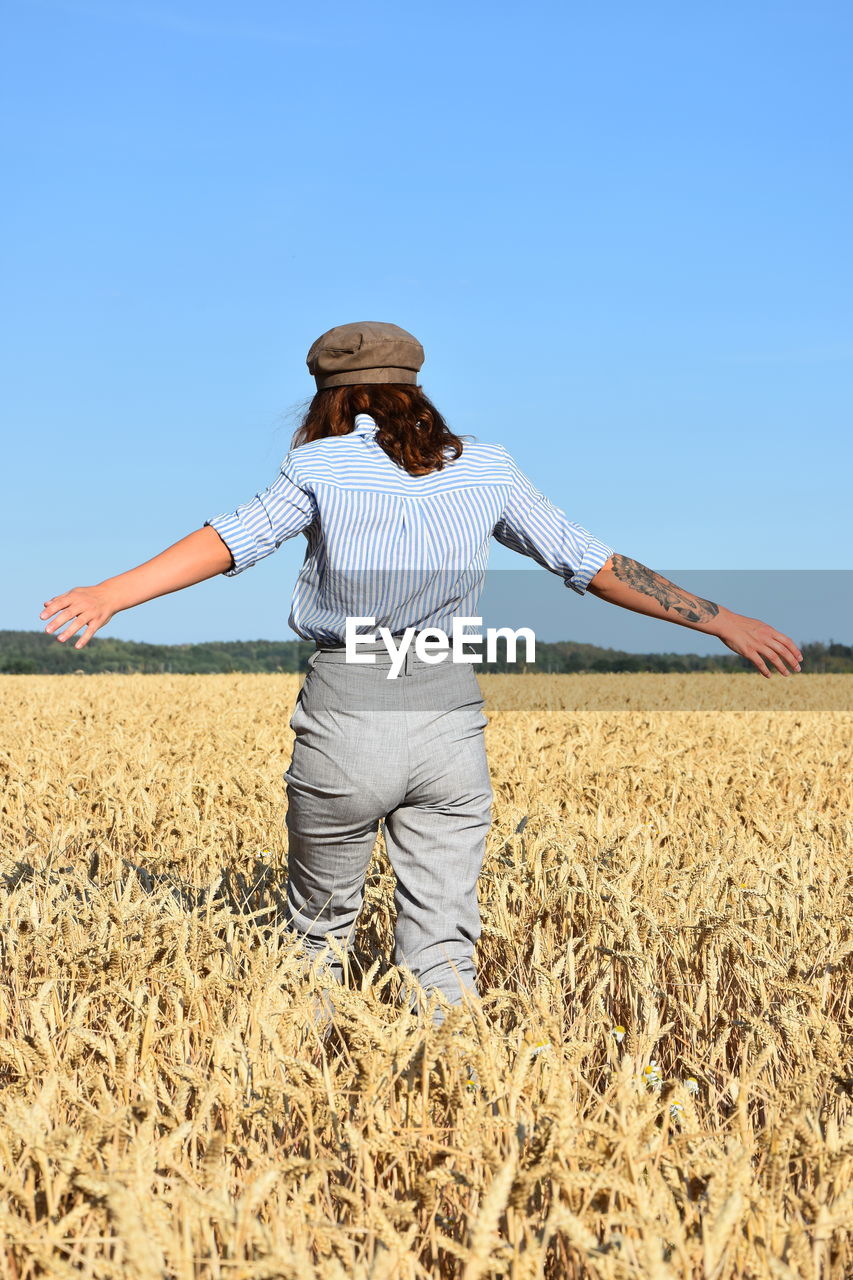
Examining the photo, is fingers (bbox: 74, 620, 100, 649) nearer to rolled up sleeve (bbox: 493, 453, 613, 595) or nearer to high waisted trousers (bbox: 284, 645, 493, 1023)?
high waisted trousers (bbox: 284, 645, 493, 1023)

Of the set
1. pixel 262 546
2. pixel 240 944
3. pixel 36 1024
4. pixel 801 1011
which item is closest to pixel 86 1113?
pixel 36 1024

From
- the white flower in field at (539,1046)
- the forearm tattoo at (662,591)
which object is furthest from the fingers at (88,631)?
the forearm tattoo at (662,591)

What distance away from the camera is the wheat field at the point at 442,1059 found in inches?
60.3

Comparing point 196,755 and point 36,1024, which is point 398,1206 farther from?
point 196,755

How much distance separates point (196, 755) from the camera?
7.12m

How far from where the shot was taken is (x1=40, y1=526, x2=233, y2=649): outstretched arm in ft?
7.72

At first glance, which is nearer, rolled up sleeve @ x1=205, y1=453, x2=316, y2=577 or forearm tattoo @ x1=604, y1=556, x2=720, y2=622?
rolled up sleeve @ x1=205, y1=453, x2=316, y2=577

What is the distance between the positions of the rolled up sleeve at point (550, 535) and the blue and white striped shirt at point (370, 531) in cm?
7

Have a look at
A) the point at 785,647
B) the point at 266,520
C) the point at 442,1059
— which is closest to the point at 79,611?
the point at 266,520

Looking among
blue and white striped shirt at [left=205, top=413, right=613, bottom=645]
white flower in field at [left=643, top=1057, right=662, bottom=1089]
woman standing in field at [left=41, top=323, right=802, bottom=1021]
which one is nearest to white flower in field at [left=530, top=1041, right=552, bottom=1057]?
white flower in field at [left=643, top=1057, right=662, bottom=1089]

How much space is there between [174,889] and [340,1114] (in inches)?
73.5

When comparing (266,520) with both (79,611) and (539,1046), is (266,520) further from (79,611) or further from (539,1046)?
(539,1046)

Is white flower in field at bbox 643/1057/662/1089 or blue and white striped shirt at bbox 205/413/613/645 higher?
blue and white striped shirt at bbox 205/413/613/645

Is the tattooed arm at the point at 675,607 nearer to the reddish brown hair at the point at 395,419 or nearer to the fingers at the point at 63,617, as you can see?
the reddish brown hair at the point at 395,419
